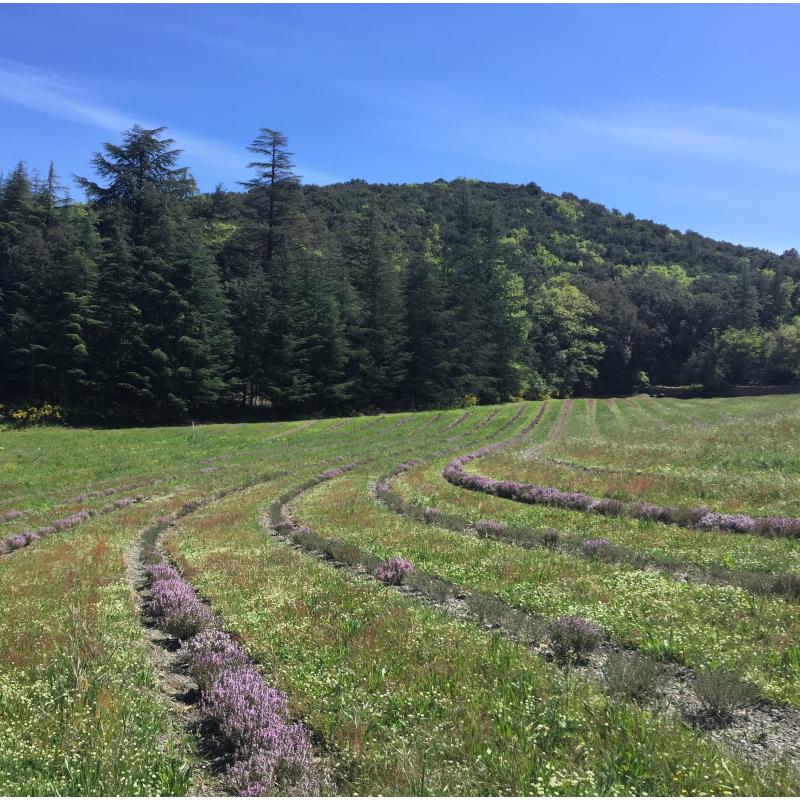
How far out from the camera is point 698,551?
1333cm

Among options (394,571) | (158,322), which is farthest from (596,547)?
(158,322)

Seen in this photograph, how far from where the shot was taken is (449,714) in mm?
6398

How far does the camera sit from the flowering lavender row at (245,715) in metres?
5.51

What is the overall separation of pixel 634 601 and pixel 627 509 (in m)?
8.31

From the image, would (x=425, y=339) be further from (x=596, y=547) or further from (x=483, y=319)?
(x=596, y=547)

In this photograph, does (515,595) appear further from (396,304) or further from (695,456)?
(396,304)

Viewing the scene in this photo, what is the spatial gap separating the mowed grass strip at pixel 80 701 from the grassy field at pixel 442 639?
0.03m

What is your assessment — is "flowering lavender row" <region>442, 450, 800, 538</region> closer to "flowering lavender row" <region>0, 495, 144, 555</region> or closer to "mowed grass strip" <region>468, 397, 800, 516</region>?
"mowed grass strip" <region>468, 397, 800, 516</region>

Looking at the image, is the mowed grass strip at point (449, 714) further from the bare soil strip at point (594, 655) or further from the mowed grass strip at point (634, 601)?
the mowed grass strip at point (634, 601)

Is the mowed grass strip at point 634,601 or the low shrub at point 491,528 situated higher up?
the mowed grass strip at point 634,601

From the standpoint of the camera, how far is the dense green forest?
5938 centimetres

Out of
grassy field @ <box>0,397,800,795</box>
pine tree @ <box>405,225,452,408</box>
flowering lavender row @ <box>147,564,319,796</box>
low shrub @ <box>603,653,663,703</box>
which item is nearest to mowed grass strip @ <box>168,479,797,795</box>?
grassy field @ <box>0,397,800,795</box>

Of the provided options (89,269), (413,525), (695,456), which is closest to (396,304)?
(89,269)

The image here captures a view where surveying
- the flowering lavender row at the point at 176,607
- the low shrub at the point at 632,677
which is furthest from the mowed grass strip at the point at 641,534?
the flowering lavender row at the point at 176,607
